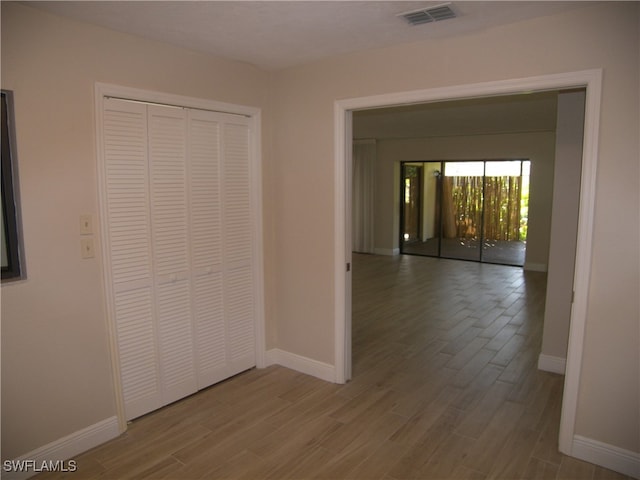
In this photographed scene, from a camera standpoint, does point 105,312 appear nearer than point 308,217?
Yes

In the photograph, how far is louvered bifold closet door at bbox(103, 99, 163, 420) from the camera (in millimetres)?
2754

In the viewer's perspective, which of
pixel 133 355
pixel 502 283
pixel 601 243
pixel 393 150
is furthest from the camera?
pixel 393 150

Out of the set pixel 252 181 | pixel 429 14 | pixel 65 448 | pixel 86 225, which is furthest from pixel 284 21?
pixel 65 448

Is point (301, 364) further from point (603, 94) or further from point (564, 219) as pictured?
point (603, 94)

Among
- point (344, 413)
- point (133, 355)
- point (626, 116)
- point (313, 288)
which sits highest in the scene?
point (626, 116)

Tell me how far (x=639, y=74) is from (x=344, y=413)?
2673 mm

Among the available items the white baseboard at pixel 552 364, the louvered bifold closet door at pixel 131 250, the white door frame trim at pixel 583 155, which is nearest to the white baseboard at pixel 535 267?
the white baseboard at pixel 552 364

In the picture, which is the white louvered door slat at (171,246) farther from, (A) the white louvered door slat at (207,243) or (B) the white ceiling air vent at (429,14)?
(B) the white ceiling air vent at (429,14)

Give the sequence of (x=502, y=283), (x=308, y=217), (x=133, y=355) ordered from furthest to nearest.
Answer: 1. (x=502, y=283)
2. (x=308, y=217)
3. (x=133, y=355)

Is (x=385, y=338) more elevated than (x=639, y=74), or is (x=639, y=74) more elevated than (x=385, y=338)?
(x=639, y=74)

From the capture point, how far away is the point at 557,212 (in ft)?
→ 12.2

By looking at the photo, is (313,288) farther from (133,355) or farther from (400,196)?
(400,196)

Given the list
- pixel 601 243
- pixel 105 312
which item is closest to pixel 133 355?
pixel 105 312

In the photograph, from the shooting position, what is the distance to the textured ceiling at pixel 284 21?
227 cm
